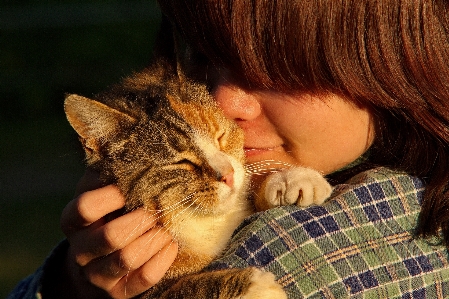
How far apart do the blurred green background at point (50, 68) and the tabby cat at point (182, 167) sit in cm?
425

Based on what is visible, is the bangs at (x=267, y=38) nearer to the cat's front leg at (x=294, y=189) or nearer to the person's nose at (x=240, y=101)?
the person's nose at (x=240, y=101)

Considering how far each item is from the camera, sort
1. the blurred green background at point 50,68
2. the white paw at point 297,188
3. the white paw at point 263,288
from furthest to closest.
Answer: the blurred green background at point 50,68
the white paw at point 297,188
the white paw at point 263,288

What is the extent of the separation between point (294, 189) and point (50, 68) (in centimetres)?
665

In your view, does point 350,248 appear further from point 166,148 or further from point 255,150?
point 166,148

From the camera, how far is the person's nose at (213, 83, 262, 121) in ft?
6.71

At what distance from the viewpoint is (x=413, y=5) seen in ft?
6.10

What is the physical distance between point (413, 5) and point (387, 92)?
0.81 ft

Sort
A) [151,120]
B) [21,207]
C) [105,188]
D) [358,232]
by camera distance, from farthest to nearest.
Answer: [21,207] → [151,120] → [105,188] → [358,232]

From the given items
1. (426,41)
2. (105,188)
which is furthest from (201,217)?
(426,41)

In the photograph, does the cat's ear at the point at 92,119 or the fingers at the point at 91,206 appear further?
the cat's ear at the point at 92,119

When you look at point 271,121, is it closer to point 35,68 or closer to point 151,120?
point 151,120

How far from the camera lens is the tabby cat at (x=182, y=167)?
6.48 feet

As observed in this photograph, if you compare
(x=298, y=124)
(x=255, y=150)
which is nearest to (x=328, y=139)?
(x=298, y=124)


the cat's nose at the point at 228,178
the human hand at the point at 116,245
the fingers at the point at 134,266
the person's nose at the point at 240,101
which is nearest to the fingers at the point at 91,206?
the human hand at the point at 116,245
